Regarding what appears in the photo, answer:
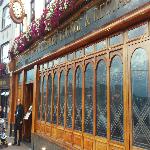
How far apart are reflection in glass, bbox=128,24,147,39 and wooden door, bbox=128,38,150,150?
0.53ft

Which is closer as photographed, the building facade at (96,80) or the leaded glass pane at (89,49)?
the building facade at (96,80)

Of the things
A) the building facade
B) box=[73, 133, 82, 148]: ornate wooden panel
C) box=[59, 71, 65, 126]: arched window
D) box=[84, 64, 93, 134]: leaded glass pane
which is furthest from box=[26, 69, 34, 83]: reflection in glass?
box=[84, 64, 93, 134]: leaded glass pane

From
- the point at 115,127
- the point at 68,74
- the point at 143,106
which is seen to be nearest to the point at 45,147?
the point at 68,74

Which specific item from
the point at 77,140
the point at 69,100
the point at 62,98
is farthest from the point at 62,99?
the point at 77,140

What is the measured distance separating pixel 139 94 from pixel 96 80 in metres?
1.94

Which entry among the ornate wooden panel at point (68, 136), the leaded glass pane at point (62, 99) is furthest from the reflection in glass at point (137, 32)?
the leaded glass pane at point (62, 99)

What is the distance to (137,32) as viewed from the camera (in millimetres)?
6562

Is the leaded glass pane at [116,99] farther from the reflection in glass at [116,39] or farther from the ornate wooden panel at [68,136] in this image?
the ornate wooden panel at [68,136]

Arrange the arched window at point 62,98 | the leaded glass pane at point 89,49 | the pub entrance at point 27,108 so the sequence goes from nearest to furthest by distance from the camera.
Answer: the leaded glass pane at point 89,49
the arched window at point 62,98
the pub entrance at point 27,108

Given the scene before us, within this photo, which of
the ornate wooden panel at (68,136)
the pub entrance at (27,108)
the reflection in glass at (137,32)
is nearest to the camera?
the reflection in glass at (137,32)

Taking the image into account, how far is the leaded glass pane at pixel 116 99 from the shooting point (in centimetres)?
693

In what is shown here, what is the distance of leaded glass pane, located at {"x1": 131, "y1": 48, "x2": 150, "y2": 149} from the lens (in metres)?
6.10

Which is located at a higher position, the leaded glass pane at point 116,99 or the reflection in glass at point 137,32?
the reflection in glass at point 137,32

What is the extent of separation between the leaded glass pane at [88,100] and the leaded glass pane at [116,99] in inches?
42.2
